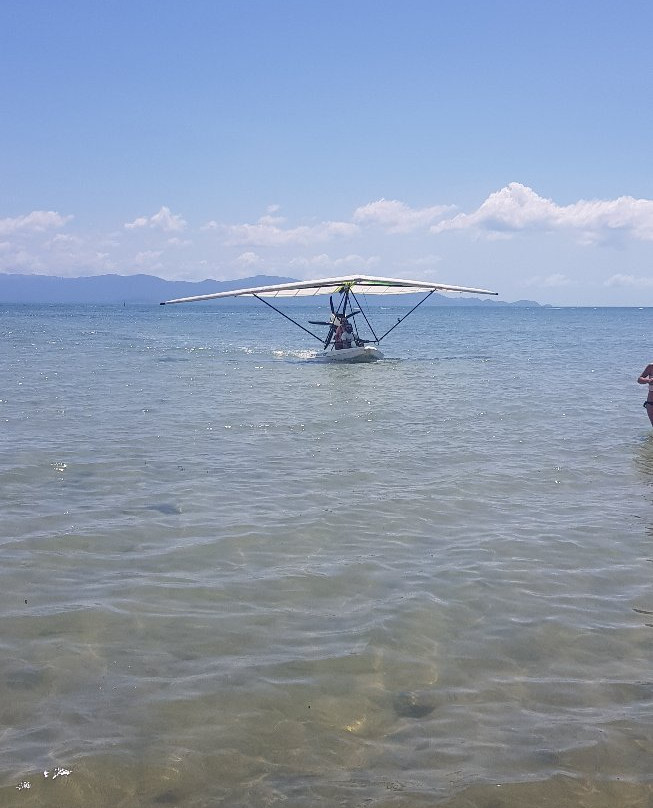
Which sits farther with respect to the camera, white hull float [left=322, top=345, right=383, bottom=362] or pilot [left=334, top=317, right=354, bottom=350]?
pilot [left=334, top=317, right=354, bottom=350]

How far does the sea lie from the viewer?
4684mm

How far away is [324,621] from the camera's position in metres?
6.85

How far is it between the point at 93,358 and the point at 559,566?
35271mm

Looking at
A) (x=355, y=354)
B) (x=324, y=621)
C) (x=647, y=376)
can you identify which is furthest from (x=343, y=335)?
(x=324, y=621)

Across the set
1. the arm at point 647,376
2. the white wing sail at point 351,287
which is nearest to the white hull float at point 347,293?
the white wing sail at point 351,287

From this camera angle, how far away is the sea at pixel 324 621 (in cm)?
468

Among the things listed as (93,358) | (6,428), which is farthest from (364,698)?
(93,358)

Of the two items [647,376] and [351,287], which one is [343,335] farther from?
[647,376]

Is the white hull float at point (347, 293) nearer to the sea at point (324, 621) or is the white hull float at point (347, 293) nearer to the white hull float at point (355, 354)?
the white hull float at point (355, 354)

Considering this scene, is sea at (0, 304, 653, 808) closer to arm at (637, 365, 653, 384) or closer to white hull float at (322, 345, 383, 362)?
arm at (637, 365, 653, 384)

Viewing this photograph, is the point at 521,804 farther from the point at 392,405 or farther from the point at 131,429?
the point at 392,405

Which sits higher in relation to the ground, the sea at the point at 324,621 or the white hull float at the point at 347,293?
the white hull float at the point at 347,293

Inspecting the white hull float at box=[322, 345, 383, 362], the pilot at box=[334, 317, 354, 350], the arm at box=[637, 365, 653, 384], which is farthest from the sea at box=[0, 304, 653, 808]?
the pilot at box=[334, 317, 354, 350]

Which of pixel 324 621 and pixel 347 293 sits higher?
pixel 347 293
